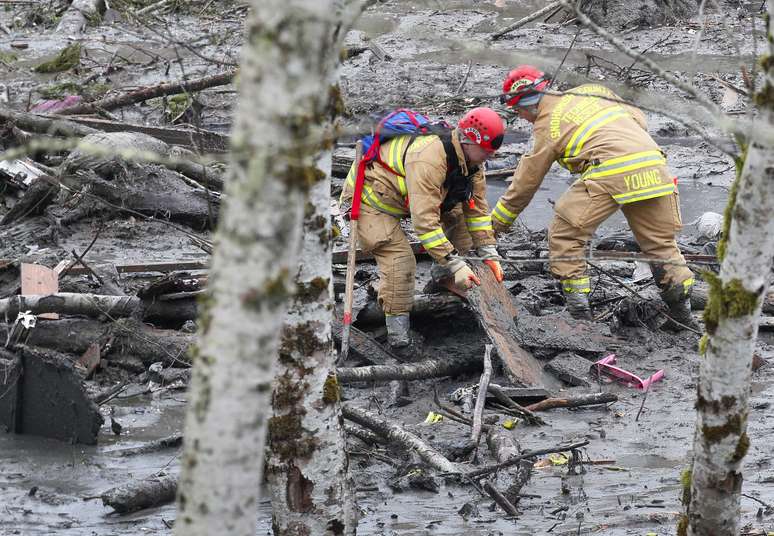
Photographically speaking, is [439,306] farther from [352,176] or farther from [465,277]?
[352,176]

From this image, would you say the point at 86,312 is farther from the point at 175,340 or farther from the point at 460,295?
the point at 460,295

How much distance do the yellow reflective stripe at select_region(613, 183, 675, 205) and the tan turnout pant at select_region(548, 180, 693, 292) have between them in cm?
10

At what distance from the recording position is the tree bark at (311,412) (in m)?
4.02

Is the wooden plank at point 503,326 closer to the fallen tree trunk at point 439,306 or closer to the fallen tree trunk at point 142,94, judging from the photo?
the fallen tree trunk at point 439,306

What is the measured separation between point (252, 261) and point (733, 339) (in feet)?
6.74

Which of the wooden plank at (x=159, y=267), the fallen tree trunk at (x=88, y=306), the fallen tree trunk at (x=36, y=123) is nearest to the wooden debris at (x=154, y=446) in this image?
the fallen tree trunk at (x=88, y=306)

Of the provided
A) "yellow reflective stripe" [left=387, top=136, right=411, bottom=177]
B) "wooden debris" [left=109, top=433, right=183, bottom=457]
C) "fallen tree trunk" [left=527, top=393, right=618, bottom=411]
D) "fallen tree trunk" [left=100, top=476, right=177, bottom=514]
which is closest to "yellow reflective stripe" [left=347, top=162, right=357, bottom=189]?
"yellow reflective stripe" [left=387, top=136, right=411, bottom=177]

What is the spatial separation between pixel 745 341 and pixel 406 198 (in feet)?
12.3

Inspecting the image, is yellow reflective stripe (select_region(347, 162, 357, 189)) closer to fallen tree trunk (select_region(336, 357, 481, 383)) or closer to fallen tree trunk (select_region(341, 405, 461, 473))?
fallen tree trunk (select_region(336, 357, 481, 383))

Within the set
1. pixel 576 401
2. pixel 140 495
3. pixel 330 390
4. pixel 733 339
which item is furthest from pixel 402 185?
pixel 733 339

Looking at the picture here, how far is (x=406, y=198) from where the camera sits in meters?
7.18

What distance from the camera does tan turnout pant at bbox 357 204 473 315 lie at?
725 cm

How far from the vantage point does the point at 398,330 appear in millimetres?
7395

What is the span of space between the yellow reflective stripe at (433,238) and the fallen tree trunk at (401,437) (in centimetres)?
139
